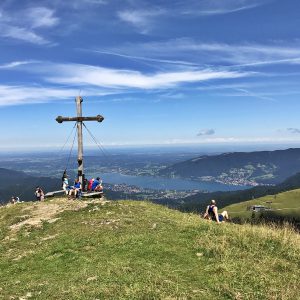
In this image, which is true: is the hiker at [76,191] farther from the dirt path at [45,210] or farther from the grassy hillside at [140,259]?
the grassy hillside at [140,259]

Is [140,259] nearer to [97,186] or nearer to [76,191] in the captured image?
[76,191]

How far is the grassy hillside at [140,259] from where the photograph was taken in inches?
475

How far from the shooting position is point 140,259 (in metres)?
15.1

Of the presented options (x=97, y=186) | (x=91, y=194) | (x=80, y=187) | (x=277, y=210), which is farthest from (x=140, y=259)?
(x=277, y=210)

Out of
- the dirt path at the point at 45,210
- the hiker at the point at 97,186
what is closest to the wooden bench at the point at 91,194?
the hiker at the point at 97,186

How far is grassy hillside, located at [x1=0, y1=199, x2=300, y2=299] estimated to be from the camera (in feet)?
39.6

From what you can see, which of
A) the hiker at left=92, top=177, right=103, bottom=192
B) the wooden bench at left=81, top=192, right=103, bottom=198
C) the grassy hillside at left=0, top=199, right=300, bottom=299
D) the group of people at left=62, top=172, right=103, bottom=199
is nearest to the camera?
the grassy hillside at left=0, top=199, right=300, bottom=299

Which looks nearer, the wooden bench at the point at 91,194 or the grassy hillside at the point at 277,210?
the wooden bench at the point at 91,194

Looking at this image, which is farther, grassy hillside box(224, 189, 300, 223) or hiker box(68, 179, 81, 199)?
grassy hillside box(224, 189, 300, 223)

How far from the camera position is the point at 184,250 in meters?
16.2

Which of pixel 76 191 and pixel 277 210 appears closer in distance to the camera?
pixel 76 191

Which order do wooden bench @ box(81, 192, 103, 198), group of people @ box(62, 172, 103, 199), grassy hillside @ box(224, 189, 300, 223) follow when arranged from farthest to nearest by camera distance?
grassy hillside @ box(224, 189, 300, 223)
group of people @ box(62, 172, 103, 199)
wooden bench @ box(81, 192, 103, 198)

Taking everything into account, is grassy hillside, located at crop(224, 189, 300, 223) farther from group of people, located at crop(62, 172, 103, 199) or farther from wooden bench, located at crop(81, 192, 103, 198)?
wooden bench, located at crop(81, 192, 103, 198)

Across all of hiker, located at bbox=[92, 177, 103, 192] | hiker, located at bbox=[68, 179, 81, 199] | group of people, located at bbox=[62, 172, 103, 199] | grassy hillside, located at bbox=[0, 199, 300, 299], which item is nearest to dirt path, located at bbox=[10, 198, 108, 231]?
grassy hillside, located at bbox=[0, 199, 300, 299]
